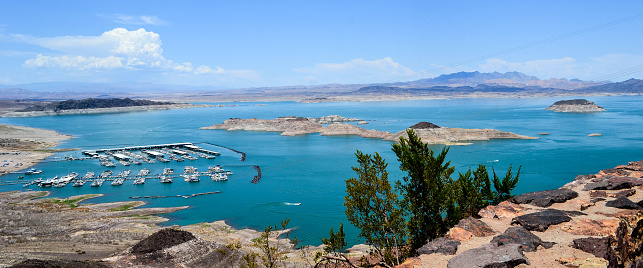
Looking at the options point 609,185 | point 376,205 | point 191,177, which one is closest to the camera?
point 376,205

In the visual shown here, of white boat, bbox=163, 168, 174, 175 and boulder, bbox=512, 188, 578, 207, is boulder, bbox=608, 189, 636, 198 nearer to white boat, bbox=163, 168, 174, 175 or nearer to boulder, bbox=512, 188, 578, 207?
boulder, bbox=512, 188, 578, 207

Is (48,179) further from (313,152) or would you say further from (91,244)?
(313,152)

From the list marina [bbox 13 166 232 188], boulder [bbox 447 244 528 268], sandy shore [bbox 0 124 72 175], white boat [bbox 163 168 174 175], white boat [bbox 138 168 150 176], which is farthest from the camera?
sandy shore [bbox 0 124 72 175]

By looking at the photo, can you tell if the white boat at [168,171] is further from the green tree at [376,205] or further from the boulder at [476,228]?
the boulder at [476,228]

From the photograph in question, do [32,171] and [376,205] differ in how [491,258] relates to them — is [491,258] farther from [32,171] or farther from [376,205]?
[32,171]

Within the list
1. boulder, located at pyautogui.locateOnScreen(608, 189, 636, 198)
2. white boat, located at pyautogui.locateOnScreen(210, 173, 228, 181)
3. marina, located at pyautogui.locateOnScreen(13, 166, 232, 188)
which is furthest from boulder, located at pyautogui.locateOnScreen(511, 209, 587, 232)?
marina, located at pyautogui.locateOnScreen(13, 166, 232, 188)

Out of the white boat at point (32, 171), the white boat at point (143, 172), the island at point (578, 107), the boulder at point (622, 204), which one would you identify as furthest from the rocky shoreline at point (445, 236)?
the island at point (578, 107)

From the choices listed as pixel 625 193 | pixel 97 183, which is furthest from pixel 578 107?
pixel 97 183
